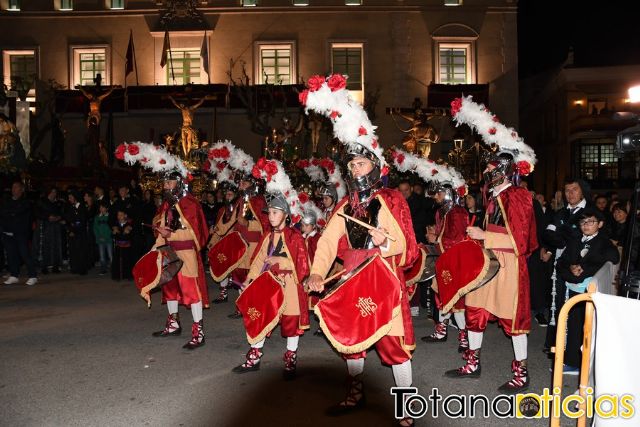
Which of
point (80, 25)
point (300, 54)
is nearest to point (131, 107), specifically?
point (80, 25)

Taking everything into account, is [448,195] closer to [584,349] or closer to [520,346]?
[520,346]

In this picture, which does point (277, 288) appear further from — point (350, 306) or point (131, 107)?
point (131, 107)

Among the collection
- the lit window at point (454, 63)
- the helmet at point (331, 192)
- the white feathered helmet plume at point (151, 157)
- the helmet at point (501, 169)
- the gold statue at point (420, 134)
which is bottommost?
the helmet at point (331, 192)

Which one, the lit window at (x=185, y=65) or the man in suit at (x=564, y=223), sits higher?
the lit window at (x=185, y=65)

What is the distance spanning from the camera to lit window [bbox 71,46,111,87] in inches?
1310

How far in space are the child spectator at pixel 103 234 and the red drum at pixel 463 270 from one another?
1064 cm

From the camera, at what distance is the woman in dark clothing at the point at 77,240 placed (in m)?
14.3

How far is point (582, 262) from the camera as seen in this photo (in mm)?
6316

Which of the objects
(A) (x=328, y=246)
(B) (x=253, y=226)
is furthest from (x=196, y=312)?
(A) (x=328, y=246)

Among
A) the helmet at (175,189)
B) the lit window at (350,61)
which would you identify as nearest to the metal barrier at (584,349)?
the helmet at (175,189)

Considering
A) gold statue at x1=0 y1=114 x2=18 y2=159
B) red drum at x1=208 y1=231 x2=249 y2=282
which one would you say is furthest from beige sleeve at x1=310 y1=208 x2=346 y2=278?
gold statue at x1=0 y1=114 x2=18 y2=159

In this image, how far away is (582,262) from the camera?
6.32 meters

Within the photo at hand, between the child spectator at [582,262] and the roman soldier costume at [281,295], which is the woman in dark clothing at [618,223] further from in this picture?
the roman soldier costume at [281,295]

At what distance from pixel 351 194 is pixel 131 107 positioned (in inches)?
1147
